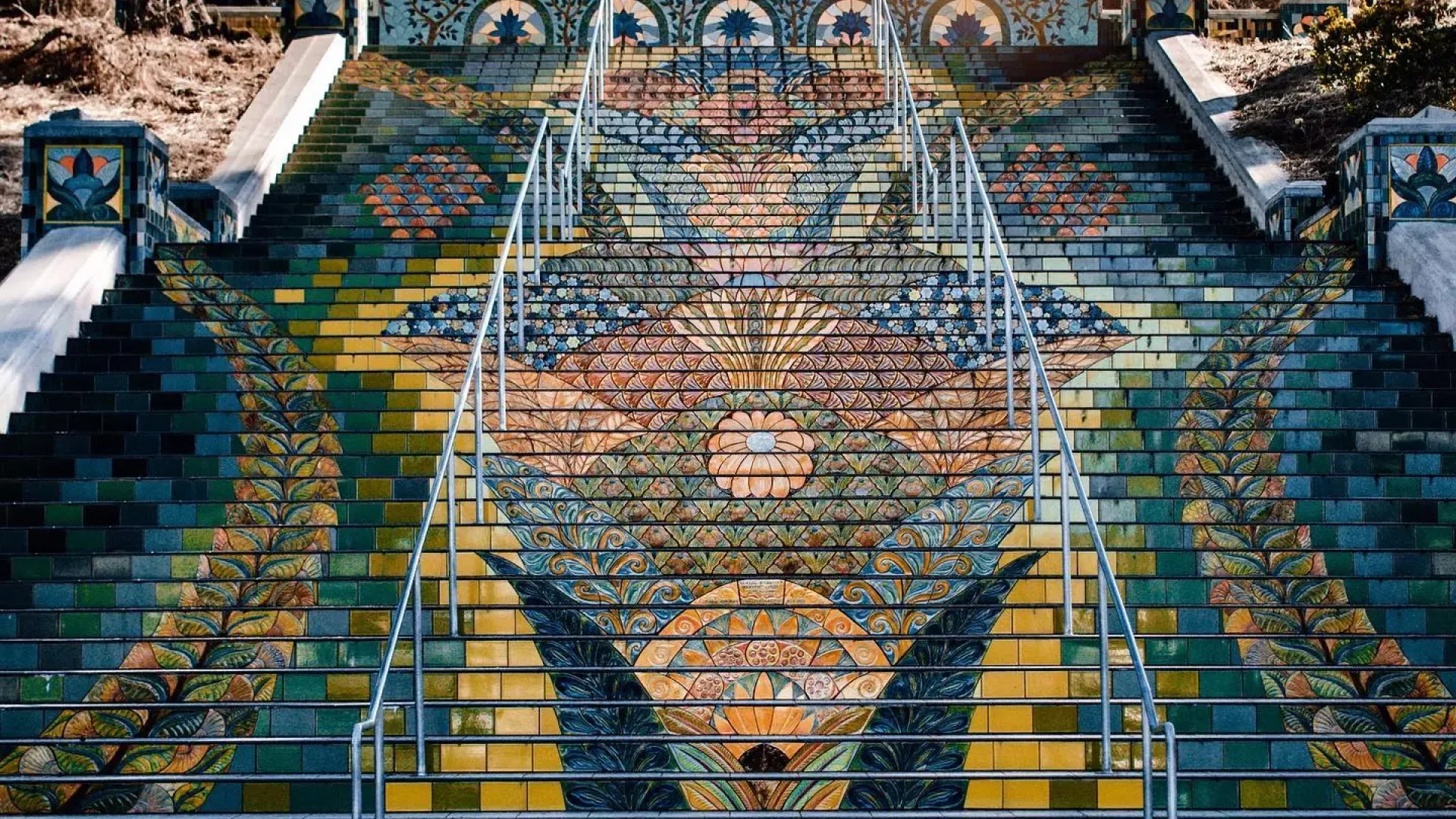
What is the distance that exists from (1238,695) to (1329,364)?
3064 millimetres

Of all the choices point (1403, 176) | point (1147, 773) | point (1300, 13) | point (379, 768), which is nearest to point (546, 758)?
point (379, 768)

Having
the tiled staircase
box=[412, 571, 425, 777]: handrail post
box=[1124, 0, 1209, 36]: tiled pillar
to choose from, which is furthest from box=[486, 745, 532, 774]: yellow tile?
box=[1124, 0, 1209, 36]: tiled pillar

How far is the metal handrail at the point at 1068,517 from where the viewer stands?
637cm

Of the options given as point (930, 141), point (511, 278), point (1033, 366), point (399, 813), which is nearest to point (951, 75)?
point (930, 141)

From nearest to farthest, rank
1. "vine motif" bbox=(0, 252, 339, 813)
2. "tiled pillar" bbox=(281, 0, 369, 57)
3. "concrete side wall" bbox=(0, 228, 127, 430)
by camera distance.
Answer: "vine motif" bbox=(0, 252, 339, 813) < "concrete side wall" bbox=(0, 228, 127, 430) < "tiled pillar" bbox=(281, 0, 369, 57)

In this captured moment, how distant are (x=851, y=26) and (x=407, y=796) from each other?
12904 millimetres

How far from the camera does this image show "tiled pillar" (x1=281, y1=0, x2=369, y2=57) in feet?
55.2

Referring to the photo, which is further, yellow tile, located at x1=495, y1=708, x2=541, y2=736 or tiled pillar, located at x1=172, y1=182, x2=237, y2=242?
tiled pillar, located at x1=172, y1=182, x2=237, y2=242

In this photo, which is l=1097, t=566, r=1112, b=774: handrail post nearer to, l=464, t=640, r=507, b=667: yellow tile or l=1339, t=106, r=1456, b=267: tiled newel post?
l=464, t=640, r=507, b=667: yellow tile

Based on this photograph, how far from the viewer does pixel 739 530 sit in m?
8.61

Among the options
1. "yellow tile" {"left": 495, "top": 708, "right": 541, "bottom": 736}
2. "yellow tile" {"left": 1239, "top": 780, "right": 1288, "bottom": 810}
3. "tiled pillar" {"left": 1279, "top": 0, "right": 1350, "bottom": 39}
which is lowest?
"yellow tile" {"left": 1239, "top": 780, "right": 1288, "bottom": 810}

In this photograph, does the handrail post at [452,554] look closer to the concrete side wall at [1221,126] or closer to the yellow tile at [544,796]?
the yellow tile at [544,796]

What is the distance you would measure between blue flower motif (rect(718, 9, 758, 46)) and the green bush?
621cm

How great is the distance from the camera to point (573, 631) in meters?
7.98
